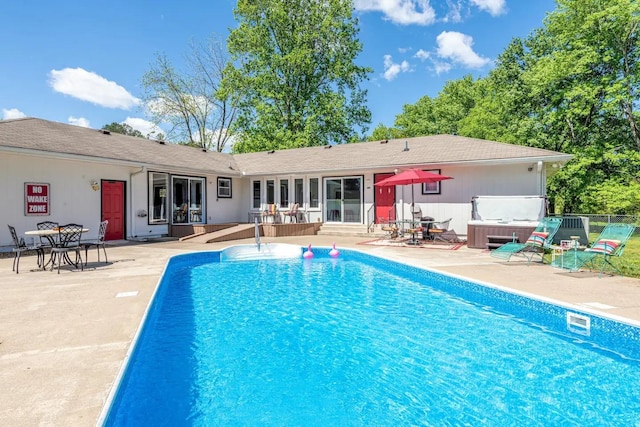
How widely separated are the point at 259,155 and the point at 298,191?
4.84 m

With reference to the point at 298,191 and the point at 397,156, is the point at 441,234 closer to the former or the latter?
the point at 397,156

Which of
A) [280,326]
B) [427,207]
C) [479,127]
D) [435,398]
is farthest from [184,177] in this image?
[479,127]

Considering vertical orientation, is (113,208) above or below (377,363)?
above

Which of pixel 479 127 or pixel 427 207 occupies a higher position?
pixel 479 127

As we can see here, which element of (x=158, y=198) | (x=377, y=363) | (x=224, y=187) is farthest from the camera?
(x=224, y=187)

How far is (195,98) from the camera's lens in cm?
3191

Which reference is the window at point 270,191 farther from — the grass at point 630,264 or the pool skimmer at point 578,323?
the pool skimmer at point 578,323

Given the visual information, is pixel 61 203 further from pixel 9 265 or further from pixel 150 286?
pixel 150 286

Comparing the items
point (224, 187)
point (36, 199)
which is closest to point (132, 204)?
point (36, 199)

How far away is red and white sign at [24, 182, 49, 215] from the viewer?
10.5m

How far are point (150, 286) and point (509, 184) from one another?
11470mm

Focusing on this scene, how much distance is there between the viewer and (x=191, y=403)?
10.2 feet

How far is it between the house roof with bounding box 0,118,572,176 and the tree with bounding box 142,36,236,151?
47.4 ft

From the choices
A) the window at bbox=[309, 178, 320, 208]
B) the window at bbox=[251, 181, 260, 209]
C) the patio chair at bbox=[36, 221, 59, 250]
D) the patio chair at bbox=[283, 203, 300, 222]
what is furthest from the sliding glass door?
the patio chair at bbox=[36, 221, 59, 250]
